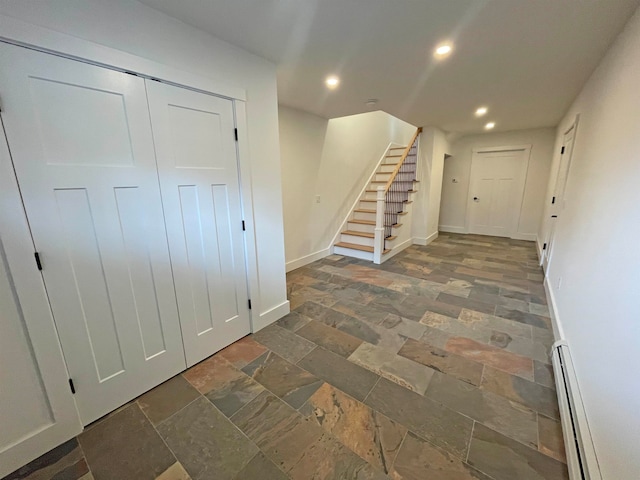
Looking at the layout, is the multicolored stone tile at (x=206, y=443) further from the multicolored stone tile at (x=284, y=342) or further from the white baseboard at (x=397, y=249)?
the white baseboard at (x=397, y=249)

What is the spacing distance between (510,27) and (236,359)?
3.12 metres

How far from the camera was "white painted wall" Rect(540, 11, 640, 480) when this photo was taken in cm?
105

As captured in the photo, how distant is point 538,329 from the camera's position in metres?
2.41

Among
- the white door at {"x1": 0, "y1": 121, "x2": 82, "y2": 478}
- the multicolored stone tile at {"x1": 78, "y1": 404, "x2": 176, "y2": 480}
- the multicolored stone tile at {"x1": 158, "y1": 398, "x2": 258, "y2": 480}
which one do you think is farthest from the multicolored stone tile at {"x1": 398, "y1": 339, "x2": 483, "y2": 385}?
the white door at {"x1": 0, "y1": 121, "x2": 82, "y2": 478}

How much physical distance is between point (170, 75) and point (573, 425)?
10.0 ft

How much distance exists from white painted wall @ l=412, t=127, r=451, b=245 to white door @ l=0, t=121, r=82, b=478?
5.60 metres

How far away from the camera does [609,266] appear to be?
1418 mm

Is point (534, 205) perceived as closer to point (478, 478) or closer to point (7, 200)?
point (478, 478)

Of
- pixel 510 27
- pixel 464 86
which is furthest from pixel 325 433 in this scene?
pixel 464 86

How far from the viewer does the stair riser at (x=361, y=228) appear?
15.9 feet

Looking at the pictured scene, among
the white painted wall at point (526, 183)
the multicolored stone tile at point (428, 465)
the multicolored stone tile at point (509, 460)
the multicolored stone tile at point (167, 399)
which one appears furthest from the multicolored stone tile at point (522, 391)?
the white painted wall at point (526, 183)

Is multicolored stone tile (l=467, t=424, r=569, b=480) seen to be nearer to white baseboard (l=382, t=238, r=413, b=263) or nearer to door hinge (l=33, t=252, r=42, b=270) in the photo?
door hinge (l=33, t=252, r=42, b=270)

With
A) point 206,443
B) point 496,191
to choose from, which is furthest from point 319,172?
point 496,191

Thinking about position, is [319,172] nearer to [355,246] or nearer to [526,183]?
[355,246]
